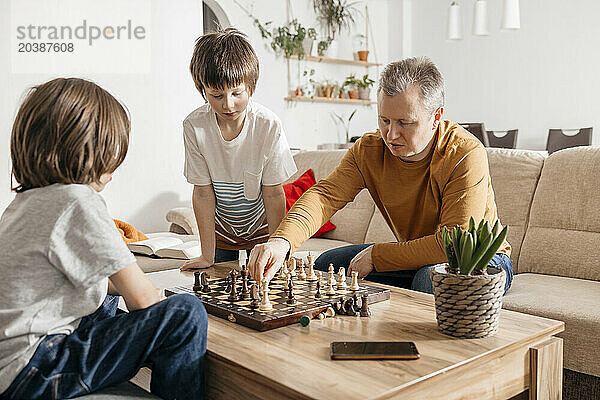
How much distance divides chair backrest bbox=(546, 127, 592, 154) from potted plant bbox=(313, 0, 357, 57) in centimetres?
219

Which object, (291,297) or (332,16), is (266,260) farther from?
(332,16)

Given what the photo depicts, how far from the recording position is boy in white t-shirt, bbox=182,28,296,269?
2.10 meters

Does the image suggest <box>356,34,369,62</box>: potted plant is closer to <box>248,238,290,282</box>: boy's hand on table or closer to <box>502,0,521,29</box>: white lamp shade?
<box>502,0,521,29</box>: white lamp shade

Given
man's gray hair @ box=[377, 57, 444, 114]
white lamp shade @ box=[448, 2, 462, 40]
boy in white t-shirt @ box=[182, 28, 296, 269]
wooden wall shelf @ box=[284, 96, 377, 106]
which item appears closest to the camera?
man's gray hair @ box=[377, 57, 444, 114]

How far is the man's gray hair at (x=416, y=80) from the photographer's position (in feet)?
5.98

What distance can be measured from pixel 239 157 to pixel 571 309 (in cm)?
119

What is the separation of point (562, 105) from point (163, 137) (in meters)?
3.86

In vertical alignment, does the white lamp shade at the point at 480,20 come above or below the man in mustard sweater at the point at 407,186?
above

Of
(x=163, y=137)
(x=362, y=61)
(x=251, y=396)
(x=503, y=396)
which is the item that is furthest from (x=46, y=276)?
(x=362, y=61)

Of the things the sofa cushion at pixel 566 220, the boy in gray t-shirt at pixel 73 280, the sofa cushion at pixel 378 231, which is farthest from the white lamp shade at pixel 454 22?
the boy in gray t-shirt at pixel 73 280

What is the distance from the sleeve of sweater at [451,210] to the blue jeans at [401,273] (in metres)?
0.05

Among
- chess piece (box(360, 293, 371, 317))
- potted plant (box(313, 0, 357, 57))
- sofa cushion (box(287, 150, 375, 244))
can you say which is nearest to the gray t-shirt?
chess piece (box(360, 293, 371, 317))

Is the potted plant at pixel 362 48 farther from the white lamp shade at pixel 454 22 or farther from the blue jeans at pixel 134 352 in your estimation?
the blue jeans at pixel 134 352

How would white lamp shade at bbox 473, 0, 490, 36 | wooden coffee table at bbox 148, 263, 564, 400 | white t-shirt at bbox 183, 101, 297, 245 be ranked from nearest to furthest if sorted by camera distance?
wooden coffee table at bbox 148, 263, 564, 400 < white t-shirt at bbox 183, 101, 297, 245 < white lamp shade at bbox 473, 0, 490, 36
